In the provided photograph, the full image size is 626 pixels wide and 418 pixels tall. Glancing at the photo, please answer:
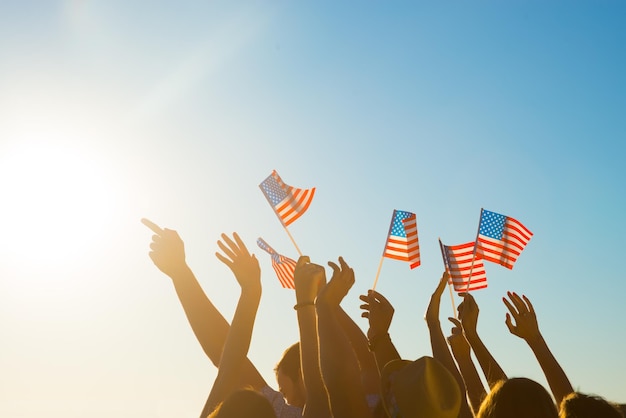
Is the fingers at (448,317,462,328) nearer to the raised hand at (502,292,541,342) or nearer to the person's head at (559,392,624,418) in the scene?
the raised hand at (502,292,541,342)

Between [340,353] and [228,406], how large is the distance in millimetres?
906

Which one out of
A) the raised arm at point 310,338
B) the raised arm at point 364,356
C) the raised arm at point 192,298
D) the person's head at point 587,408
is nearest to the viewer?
the person's head at point 587,408

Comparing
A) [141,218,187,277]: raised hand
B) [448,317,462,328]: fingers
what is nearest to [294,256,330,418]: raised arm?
[141,218,187,277]: raised hand

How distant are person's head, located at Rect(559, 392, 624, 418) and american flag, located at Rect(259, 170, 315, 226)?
7751 mm

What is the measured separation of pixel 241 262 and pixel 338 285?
2.82ft

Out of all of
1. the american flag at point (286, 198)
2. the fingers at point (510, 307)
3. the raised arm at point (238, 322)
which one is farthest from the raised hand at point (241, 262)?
the american flag at point (286, 198)

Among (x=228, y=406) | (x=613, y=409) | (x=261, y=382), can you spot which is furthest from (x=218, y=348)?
(x=613, y=409)

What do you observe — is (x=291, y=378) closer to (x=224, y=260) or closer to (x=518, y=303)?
(x=224, y=260)

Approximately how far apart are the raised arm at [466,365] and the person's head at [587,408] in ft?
7.60

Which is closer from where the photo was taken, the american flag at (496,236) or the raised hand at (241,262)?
the raised hand at (241,262)

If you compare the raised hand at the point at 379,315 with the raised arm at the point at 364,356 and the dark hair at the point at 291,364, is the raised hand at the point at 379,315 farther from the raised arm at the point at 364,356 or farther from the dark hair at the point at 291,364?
the dark hair at the point at 291,364

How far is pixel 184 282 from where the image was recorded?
201 inches

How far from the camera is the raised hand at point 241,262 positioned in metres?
4.70

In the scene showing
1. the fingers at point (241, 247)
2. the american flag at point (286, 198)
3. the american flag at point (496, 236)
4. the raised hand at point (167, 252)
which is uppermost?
the american flag at point (286, 198)
